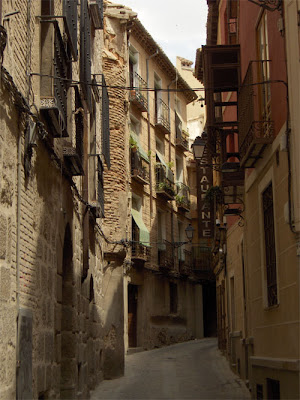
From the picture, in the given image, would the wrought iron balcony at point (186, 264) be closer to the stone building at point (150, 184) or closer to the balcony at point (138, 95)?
the stone building at point (150, 184)

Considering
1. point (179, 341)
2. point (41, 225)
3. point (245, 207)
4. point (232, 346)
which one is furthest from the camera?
point (179, 341)

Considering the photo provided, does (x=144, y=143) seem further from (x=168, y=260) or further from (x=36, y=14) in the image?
(x=36, y=14)

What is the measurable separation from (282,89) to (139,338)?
1880 centimetres

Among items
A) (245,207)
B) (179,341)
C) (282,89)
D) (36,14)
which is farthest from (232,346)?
(179,341)

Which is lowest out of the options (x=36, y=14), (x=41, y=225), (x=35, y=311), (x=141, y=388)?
(x=141, y=388)

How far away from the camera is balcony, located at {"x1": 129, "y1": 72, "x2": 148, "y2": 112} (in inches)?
1060

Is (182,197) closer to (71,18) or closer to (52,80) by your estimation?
(71,18)

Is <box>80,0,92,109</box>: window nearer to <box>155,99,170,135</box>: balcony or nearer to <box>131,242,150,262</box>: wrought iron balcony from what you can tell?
<box>131,242,150,262</box>: wrought iron balcony

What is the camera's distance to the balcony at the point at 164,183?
1177 inches

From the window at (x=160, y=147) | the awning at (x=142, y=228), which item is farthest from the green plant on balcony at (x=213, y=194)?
the window at (x=160, y=147)

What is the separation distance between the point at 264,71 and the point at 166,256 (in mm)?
20064

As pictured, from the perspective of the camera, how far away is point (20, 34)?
7.16m

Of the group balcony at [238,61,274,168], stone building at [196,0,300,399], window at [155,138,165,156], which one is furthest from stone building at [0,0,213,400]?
window at [155,138,165,156]

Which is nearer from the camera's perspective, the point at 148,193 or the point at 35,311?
the point at 35,311
